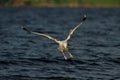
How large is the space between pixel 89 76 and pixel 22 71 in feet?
18.7

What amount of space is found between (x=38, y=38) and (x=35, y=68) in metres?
23.7

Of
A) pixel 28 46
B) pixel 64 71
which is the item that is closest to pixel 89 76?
pixel 64 71

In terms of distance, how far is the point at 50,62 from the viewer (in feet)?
135

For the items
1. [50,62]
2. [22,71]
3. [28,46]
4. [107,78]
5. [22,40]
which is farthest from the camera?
[22,40]

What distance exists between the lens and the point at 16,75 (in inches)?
1377

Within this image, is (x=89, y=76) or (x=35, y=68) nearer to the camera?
(x=89, y=76)

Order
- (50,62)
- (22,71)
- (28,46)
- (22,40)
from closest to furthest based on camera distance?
1. (22,71)
2. (50,62)
3. (28,46)
4. (22,40)

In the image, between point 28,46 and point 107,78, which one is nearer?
point 107,78

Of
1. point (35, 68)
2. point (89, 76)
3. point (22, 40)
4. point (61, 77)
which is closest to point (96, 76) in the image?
point (89, 76)

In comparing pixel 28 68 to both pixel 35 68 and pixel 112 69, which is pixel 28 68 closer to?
pixel 35 68

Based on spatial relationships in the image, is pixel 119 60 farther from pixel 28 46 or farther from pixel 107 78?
pixel 28 46

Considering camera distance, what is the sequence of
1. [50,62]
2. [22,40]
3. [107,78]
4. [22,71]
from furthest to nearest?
[22,40], [50,62], [22,71], [107,78]

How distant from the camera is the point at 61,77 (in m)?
34.7

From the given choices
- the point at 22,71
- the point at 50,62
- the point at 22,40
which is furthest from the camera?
the point at 22,40
